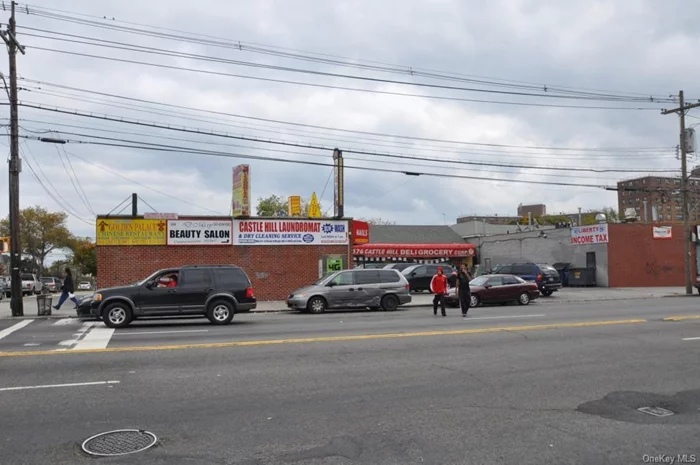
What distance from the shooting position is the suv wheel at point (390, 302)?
21.1 meters

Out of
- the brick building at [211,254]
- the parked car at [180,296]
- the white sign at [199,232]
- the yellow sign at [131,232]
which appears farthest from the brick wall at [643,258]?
the parked car at [180,296]

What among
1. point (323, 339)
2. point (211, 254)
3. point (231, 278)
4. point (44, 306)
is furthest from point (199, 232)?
point (323, 339)

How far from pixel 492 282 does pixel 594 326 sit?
9201 millimetres

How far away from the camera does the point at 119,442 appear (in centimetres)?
543

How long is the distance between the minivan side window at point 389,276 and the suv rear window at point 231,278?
253 inches

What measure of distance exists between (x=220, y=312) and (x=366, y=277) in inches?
262

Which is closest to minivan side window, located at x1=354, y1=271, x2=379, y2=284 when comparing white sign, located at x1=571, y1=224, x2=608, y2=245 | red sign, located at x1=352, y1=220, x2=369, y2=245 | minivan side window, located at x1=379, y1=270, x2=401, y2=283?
minivan side window, located at x1=379, y1=270, x2=401, y2=283

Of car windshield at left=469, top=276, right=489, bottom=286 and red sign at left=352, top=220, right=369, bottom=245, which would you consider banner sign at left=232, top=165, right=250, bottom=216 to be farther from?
car windshield at left=469, top=276, right=489, bottom=286

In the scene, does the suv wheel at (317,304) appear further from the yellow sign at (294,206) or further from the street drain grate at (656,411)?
the street drain grate at (656,411)

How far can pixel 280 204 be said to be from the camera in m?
72.2

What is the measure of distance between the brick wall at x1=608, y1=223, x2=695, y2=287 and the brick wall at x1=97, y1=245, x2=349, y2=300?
729 inches

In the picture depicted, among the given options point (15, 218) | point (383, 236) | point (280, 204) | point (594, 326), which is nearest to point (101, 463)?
point (594, 326)

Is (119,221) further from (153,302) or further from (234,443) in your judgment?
(234,443)

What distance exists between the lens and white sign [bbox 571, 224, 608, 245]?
35.9m
